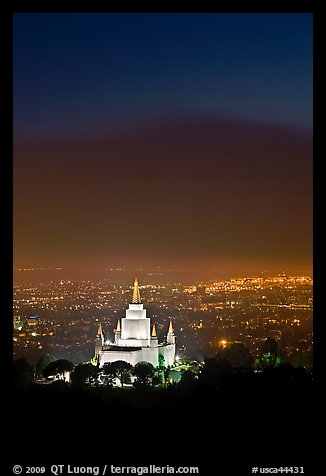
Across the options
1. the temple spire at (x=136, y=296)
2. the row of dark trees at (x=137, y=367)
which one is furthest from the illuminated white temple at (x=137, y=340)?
the row of dark trees at (x=137, y=367)

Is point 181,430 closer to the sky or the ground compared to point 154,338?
closer to the sky

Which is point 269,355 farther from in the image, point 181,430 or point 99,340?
point 181,430

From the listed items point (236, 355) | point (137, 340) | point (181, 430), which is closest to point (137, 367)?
point (236, 355)

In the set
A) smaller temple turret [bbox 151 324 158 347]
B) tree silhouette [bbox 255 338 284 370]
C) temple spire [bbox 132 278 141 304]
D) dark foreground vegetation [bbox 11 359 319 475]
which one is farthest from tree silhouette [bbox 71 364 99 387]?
dark foreground vegetation [bbox 11 359 319 475]

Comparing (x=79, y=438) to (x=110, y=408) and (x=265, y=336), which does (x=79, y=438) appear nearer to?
(x=110, y=408)

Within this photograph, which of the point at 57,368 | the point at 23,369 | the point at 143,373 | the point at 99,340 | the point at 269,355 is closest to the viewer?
the point at 23,369

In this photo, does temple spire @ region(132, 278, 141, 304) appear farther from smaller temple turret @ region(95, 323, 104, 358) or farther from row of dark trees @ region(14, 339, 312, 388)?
row of dark trees @ region(14, 339, 312, 388)

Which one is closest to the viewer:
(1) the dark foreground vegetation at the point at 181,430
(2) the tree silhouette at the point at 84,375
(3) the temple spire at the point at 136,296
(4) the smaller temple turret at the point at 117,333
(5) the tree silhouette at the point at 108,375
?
(1) the dark foreground vegetation at the point at 181,430

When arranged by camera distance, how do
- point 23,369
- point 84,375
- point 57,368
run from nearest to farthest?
point 23,369 < point 57,368 < point 84,375

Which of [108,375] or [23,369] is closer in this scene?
[23,369]

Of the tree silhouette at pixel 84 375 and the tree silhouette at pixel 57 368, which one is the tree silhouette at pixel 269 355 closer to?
the tree silhouette at pixel 84 375
